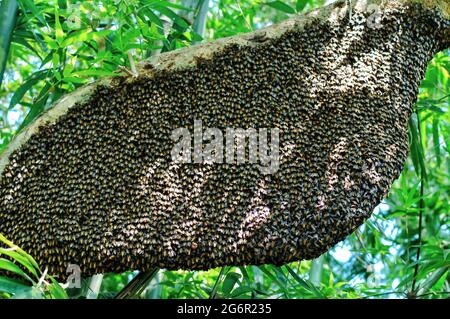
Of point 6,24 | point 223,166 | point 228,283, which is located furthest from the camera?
point 228,283

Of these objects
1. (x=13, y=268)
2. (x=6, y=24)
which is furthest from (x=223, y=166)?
(x=6, y=24)

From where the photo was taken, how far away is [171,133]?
291cm

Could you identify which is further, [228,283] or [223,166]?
[228,283]

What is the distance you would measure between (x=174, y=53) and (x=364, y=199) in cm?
118

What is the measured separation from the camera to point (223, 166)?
2867mm

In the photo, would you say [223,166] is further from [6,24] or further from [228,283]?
[6,24]

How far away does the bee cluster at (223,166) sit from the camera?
273cm

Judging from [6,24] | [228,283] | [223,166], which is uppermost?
[6,24]

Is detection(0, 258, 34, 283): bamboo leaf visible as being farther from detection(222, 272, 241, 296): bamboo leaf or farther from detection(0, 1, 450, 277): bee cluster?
detection(222, 272, 241, 296): bamboo leaf

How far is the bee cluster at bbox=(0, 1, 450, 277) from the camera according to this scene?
273cm

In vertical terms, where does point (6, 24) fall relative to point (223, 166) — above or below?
above

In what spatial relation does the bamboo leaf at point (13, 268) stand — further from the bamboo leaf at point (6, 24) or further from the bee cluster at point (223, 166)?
the bamboo leaf at point (6, 24)

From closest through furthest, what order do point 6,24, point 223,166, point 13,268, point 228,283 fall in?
point 13,268, point 223,166, point 6,24, point 228,283
